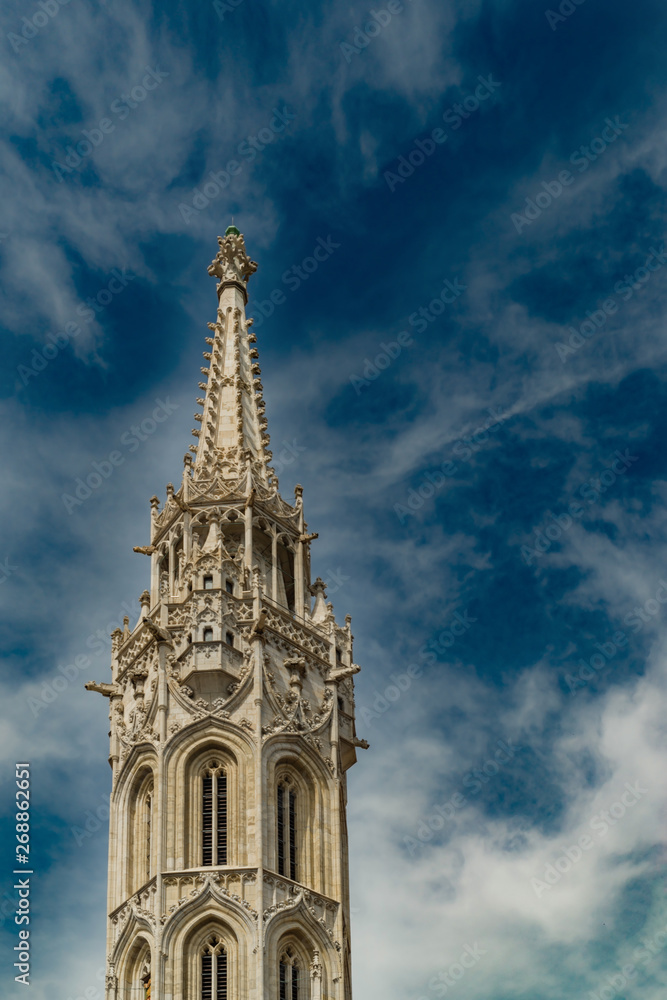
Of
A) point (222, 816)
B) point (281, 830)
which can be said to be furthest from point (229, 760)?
point (281, 830)

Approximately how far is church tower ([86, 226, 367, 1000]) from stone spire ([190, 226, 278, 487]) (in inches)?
25.9

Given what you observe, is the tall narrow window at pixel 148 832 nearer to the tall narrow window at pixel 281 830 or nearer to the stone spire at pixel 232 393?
the tall narrow window at pixel 281 830

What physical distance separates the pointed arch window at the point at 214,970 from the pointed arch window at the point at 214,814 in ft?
11.7

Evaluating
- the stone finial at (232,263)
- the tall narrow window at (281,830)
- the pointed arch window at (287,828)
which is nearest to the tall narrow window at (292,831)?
the pointed arch window at (287,828)

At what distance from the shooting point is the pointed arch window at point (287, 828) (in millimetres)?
65625

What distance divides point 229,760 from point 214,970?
9355mm

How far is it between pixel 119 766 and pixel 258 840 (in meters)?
8.85

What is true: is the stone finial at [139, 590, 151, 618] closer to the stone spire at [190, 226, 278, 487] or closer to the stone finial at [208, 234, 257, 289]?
the stone spire at [190, 226, 278, 487]

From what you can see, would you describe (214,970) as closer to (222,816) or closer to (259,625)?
(222,816)

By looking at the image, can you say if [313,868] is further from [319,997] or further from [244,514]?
[244,514]

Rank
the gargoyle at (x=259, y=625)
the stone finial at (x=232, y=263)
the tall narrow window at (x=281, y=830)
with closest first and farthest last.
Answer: the tall narrow window at (x=281, y=830) < the gargoyle at (x=259, y=625) < the stone finial at (x=232, y=263)

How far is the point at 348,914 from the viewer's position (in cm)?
6800

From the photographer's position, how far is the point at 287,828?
6675 cm

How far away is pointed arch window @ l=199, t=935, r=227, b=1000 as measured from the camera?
61.5 m
